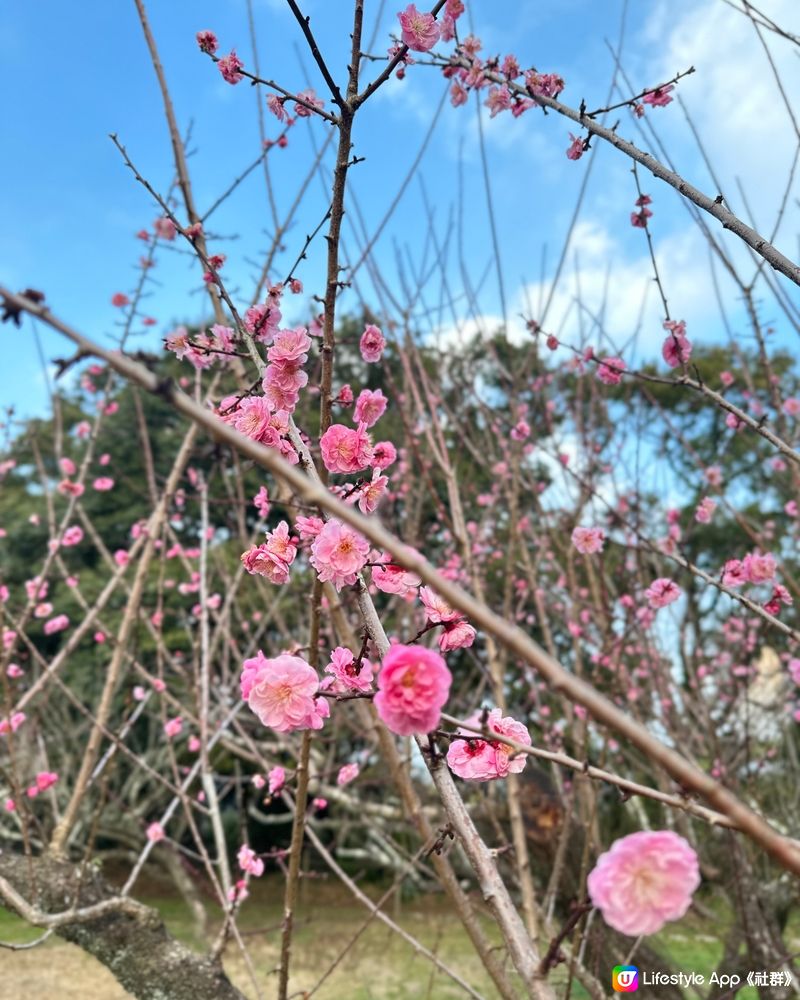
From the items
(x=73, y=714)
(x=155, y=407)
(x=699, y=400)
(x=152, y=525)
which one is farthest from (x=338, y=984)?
(x=699, y=400)

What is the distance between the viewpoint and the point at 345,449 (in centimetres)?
109

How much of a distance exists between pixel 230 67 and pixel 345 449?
3.35 ft

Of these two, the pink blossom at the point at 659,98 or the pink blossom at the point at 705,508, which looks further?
the pink blossom at the point at 705,508

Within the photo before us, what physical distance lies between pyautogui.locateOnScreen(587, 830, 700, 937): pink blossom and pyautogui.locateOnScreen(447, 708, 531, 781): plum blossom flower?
0.30m

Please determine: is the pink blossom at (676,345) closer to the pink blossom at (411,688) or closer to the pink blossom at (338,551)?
the pink blossom at (338,551)

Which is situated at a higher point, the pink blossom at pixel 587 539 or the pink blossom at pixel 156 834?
the pink blossom at pixel 587 539

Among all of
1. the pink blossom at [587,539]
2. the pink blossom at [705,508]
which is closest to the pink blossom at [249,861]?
the pink blossom at [587,539]

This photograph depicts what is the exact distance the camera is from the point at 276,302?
4.34 feet

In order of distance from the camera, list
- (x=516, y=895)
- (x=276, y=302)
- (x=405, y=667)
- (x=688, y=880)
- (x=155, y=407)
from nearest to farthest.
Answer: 1. (x=688, y=880)
2. (x=405, y=667)
3. (x=276, y=302)
4. (x=516, y=895)
5. (x=155, y=407)

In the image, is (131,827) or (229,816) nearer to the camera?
(131,827)

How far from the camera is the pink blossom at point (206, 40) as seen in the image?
163cm

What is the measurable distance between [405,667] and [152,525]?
2119 mm

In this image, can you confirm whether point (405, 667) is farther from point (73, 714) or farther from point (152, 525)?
point (73, 714)

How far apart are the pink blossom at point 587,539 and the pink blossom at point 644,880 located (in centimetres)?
181
